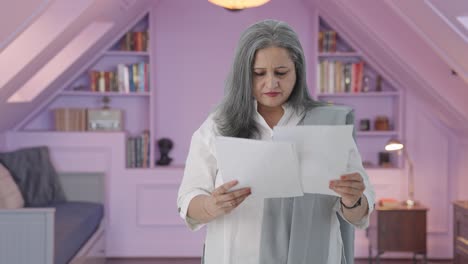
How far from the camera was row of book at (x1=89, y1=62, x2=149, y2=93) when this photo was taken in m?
5.31

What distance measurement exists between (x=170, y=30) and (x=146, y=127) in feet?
2.89

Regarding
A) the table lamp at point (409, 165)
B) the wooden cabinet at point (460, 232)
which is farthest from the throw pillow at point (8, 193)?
the wooden cabinet at point (460, 232)

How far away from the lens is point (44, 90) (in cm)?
487

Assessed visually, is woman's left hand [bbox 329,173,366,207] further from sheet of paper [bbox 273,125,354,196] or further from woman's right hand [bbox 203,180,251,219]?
woman's right hand [bbox 203,180,251,219]

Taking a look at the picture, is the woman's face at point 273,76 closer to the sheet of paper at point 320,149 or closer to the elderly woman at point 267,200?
the elderly woman at point 267,200

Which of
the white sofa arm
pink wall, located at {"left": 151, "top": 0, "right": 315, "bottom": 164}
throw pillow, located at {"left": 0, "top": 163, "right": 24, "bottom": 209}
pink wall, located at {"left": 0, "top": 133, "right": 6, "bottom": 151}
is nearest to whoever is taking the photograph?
the white sofa arm

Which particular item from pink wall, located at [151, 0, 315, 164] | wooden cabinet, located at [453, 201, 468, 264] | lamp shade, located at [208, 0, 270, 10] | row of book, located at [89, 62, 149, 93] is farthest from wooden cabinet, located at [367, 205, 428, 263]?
row of book, located at [89, 62, 149, 93]

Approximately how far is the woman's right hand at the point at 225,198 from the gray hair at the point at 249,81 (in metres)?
0.17

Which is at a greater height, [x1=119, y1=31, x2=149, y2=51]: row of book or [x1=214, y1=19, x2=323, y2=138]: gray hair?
[x1=119, y1=31, x2=149, y2=51]: row of book

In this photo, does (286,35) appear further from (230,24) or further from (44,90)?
(230,24)

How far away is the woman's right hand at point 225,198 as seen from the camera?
1.49 meters

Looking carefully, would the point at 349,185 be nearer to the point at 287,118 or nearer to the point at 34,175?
the point at 287,118

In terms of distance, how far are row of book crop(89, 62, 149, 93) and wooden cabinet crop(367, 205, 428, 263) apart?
2.24m

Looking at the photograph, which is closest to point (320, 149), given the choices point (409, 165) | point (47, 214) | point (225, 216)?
point (225, 216)
